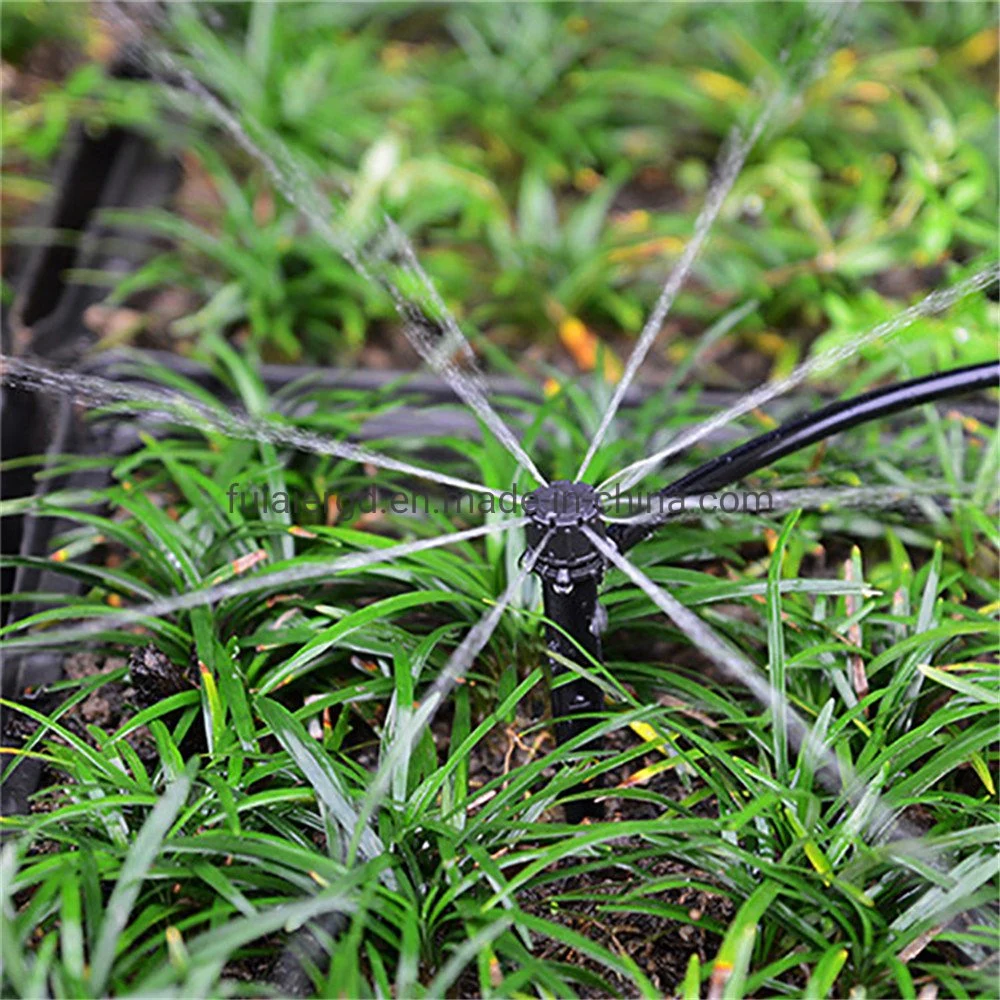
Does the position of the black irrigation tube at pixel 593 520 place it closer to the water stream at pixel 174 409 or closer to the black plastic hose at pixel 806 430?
the black plastic hose at pixel 806 430

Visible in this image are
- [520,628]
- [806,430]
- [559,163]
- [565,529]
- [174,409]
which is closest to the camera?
[565,529]

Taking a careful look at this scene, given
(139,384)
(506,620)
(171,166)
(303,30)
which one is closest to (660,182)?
(303,30)

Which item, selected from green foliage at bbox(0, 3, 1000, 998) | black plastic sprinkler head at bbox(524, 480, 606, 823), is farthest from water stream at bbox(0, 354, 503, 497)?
black plastic sprinkler head at bbox(524, 480, 606, 823)

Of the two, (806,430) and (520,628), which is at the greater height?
(806,430)

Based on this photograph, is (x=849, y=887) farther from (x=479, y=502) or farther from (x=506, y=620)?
(x=479, y=502)

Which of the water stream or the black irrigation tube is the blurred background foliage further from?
the black irrigation tube

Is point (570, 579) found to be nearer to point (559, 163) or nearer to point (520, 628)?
point (520, 628)

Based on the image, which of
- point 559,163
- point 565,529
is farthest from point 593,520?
point 559,163

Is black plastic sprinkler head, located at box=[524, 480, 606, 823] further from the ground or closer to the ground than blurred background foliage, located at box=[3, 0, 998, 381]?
closer to the ground
